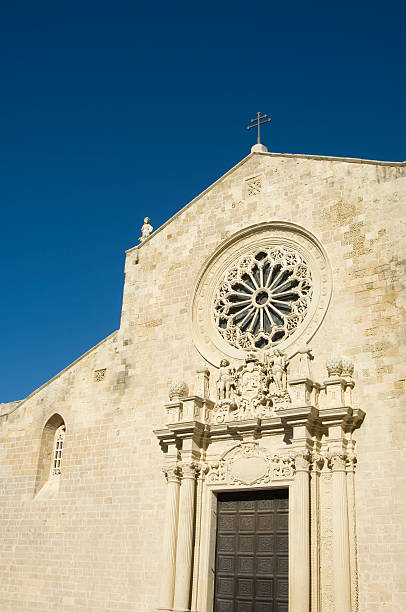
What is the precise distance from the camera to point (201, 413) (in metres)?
14.2

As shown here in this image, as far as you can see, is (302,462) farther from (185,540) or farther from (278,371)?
(185,540)

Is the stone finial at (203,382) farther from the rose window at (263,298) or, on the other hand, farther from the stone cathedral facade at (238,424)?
the rose window at (263,298)

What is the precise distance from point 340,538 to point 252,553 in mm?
2226

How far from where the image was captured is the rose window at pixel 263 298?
47.1 feet

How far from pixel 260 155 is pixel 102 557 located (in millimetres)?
9892

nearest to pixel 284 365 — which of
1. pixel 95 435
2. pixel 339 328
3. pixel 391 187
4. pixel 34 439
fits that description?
pixel 339 328

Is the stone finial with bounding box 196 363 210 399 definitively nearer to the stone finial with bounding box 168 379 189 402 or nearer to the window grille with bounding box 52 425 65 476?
the stone finial with bounding box 168 379 189 402

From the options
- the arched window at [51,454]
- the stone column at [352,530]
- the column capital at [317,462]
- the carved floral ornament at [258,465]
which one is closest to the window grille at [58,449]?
the arched window at [51,454]

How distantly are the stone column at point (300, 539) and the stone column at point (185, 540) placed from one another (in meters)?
2.28

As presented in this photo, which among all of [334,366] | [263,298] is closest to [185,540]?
[334,366]

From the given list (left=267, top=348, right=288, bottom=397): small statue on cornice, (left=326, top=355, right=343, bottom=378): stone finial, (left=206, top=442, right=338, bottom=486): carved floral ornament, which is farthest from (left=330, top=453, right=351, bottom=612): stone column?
(left=267, top=348, right=288, bottom=397): small statue on cornice

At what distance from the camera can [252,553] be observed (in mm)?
13062

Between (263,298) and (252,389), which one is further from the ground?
(263,298)

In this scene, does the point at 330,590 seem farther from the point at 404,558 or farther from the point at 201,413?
the point at 201,413
